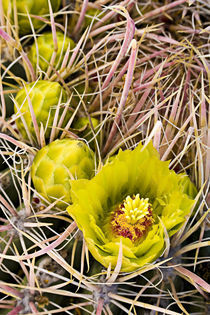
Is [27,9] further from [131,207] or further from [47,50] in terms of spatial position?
[131,207]

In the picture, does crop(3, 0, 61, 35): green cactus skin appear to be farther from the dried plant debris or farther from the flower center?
the flower center

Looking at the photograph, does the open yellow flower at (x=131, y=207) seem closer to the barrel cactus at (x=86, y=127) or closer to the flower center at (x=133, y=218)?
the flower center at (x=133, y=218)

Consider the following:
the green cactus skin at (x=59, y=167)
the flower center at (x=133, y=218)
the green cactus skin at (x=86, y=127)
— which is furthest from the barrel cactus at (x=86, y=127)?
the flower center at (x=133, y=218)

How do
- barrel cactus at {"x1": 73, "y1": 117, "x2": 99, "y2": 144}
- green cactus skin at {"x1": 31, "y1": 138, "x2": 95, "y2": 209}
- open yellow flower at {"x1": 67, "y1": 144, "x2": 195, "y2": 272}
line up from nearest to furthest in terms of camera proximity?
open yellow flower at {"x1": 67, "y1": 144, "x2": 195, "y2": 272} → green cactus skin at {"x1": 31, "y1": 138, "x2": 95, "y2": 209} → barrel cactus at {"x1": 73, "y1": 117, "x2": 99, "y2": 144}

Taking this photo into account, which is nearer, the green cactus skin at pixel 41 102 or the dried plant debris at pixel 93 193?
the dried plant debris at pixel 93 193

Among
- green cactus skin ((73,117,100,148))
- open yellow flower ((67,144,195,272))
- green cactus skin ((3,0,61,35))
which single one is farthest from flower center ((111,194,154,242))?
green cactus skin ((3,0,61,35))

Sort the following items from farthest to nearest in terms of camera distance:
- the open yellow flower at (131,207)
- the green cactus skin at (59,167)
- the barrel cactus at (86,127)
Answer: the barrel cactus at (86,127)
the green cactus skin at (59,167)
the open yellow flower at (131,207)

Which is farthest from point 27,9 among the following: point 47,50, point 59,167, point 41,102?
point 59,167
